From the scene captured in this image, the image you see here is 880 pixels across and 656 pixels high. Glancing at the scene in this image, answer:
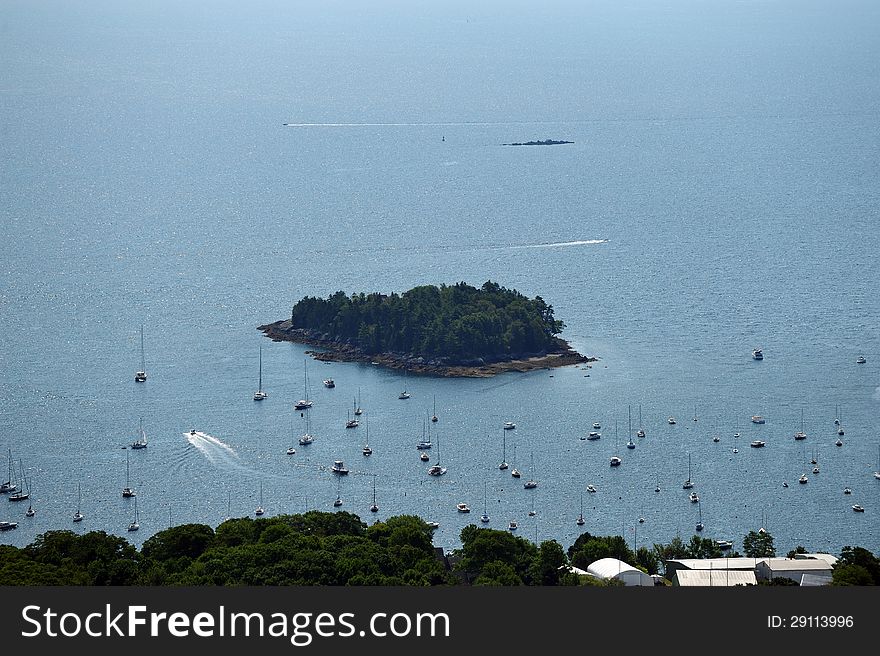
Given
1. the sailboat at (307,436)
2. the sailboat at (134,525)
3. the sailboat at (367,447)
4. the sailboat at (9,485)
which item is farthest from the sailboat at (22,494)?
the sailboat at (367,447)

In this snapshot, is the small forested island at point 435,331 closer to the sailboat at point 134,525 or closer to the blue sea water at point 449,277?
the blue sea water at point 449,277

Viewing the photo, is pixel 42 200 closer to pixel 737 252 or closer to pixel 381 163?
pixel 381 163

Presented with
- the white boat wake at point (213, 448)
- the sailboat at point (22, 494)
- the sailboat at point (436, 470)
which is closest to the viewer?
the sailboat at point (22, 494)

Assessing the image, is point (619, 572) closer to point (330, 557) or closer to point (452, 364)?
point (330, 557)

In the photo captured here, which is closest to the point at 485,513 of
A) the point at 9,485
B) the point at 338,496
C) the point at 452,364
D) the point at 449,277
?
the point at 338,496

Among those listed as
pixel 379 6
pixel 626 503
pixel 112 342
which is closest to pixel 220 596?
pixel 626 503

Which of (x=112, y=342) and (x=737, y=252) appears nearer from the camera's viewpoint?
(x=112, y=342)
